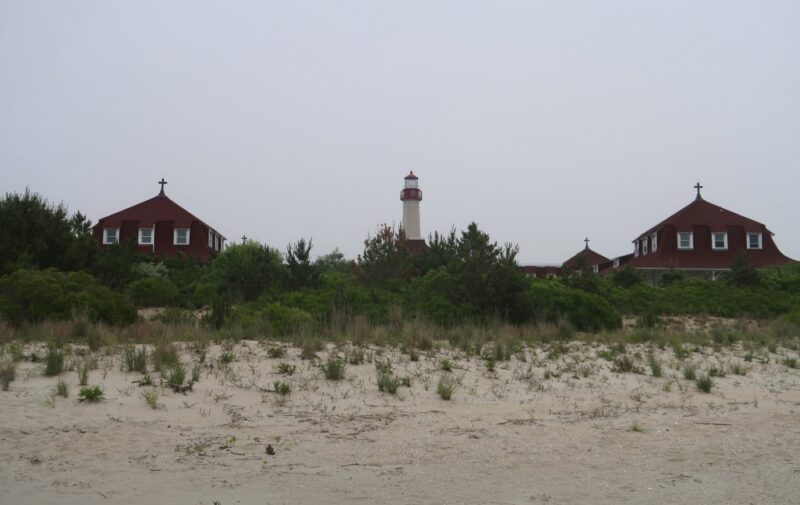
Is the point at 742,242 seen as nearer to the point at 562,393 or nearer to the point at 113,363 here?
the point at 562,393

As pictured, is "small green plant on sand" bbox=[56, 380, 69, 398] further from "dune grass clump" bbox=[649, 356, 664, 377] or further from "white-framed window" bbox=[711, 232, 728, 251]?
"white-framed window" bbox=[711, 232, 728, 251]

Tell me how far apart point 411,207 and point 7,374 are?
49.5m

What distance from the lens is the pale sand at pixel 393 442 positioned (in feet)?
21.5

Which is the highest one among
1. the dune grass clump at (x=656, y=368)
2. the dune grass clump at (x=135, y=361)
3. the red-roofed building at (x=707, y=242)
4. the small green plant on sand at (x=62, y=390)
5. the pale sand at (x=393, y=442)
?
the red-roofed building at (x=707, y=242)

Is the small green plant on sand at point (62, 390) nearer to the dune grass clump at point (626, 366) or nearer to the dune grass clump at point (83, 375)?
the dune grass clump at point (83, 375)

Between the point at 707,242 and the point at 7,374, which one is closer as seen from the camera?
the point at 7,374

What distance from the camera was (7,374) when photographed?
923 centimetres

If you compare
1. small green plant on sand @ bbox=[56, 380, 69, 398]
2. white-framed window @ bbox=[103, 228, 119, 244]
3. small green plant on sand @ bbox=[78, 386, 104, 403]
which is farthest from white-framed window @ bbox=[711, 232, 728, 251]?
small green plant on sand @ bbox=[56, 380, 69, 398]

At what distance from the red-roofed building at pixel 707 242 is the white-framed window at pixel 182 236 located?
26681mm

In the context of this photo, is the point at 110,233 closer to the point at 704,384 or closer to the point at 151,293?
the point at 151,293

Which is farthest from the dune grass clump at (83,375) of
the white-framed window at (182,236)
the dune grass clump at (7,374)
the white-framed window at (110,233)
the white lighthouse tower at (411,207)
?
the white lighthouse tower at (411,207)

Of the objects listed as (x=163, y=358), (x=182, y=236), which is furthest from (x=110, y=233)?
(x=163, y=358)

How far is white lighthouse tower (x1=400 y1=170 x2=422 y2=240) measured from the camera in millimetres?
57688

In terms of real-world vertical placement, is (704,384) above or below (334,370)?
below
